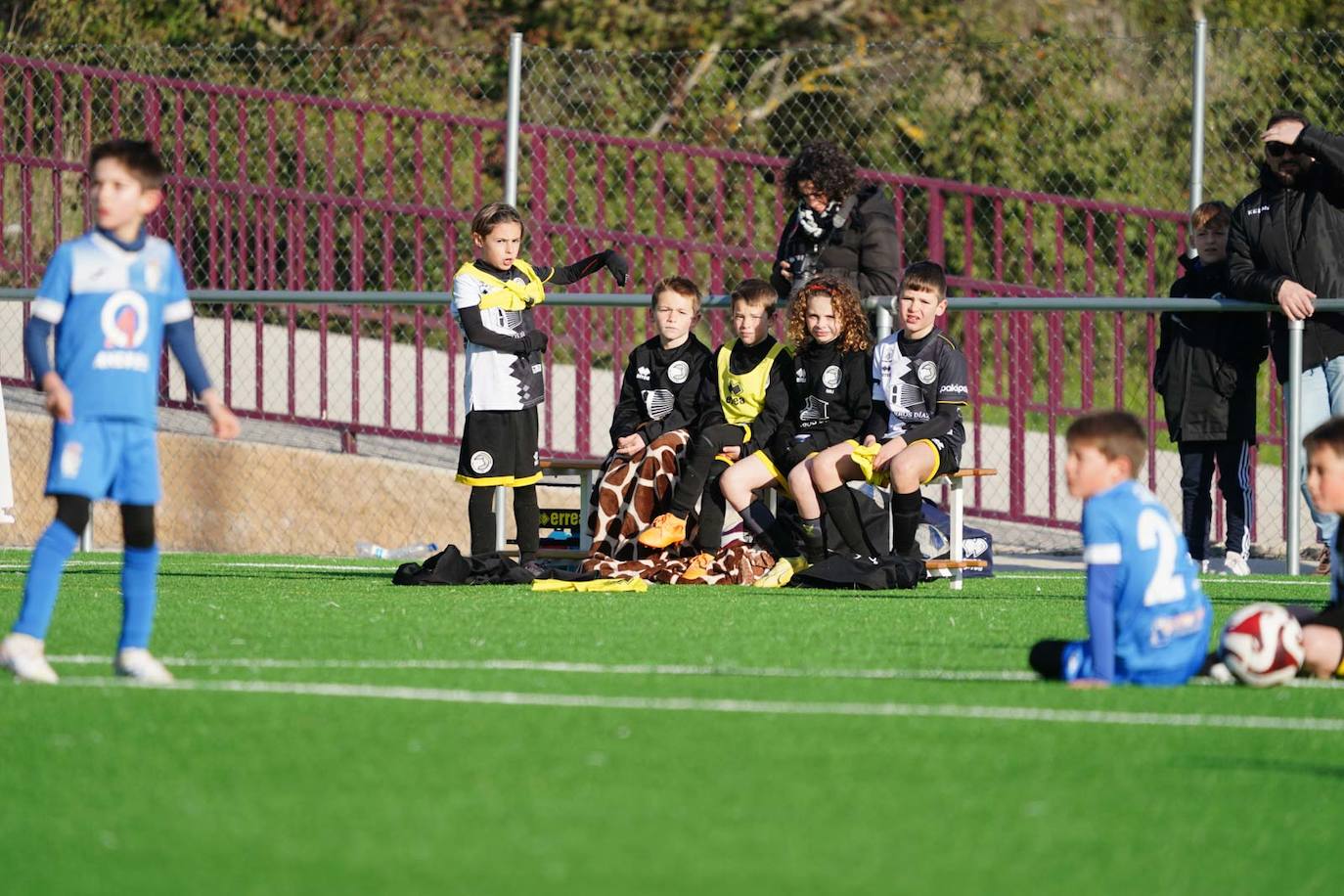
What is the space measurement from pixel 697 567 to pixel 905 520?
1.01 metres

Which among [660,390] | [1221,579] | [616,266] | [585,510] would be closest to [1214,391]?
[1221,579]

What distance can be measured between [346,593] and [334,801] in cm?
494

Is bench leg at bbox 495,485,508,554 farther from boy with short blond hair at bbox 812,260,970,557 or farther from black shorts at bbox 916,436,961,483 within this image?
black shorts at bbox 916,436,961,483

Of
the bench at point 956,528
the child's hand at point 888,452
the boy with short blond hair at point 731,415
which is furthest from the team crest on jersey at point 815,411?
the bench at point 956,528

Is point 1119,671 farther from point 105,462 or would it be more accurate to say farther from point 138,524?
point 105,462

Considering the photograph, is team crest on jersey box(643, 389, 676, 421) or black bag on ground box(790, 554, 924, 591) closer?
black bag on ground box(790, 554, 924, 591)

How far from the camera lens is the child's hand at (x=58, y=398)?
556 centimetres

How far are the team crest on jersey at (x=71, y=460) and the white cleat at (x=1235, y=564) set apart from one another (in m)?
6.68

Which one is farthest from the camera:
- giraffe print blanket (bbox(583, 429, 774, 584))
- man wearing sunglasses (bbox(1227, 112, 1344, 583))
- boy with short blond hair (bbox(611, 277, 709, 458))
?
boy with short blond hair (bbox(611, 277, 709, 458))

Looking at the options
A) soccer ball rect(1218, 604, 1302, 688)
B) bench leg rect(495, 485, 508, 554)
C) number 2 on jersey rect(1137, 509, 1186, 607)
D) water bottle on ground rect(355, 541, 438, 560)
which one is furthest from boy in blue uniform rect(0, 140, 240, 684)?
water bottle on ground rect(355, 541, 438, 560)

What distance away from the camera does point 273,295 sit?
11.9 metres

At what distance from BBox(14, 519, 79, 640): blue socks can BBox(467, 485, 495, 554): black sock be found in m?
4.42

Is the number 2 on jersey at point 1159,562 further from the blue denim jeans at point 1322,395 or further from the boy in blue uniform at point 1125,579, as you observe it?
the blue denim jeans at point 1322,395

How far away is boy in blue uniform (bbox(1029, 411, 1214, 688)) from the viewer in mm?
5625
